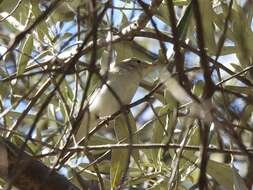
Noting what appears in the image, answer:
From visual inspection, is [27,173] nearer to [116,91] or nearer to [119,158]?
[119,158]

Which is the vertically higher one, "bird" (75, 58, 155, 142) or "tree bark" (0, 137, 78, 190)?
"bird" (75, 58, 155, 142)

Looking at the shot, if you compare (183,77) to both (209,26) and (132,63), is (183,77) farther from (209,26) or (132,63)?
(132,63)

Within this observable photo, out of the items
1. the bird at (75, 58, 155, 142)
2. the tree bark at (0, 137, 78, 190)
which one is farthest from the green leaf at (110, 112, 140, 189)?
the bird at (75, 58, 155, 142)

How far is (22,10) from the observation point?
2.39 metres

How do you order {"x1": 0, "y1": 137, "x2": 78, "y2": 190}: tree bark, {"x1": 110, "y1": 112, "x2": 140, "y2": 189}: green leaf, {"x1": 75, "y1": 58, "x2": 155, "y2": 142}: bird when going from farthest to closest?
{"x1": 75, "y1": 58, "x2": 155, "y2": 142}: bird → {"x1": 110, "y1": 112, "x2": 140, "y2": 189}: green leaf → {"x1": 0, "y1": 137, "x2": 78, "y2": 190}: tree bark

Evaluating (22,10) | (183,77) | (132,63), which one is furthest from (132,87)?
(183,77)

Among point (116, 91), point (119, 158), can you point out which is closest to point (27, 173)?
point (119, 158)

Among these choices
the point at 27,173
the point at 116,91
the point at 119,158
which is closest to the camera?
the point at 27,173

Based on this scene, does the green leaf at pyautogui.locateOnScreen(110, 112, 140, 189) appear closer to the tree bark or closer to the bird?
the tree bark

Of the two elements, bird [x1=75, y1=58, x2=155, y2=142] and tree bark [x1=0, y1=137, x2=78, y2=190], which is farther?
bird [x1=75, y1=58, x2=155, y2=142]

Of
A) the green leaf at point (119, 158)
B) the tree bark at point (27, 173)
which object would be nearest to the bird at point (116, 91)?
the green leaf at point (119, 158)

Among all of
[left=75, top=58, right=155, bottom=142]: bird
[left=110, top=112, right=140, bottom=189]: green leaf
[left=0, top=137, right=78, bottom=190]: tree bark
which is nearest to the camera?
[left=0, top=137, right=78, bottom=190]: tree bark

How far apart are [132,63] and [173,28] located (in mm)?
2036

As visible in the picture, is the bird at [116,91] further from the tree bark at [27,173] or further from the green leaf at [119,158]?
the tree bark at [27,173]
